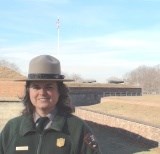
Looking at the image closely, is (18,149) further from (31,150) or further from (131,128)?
(131,128)

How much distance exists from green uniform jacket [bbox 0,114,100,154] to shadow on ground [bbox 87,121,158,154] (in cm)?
→ 1268

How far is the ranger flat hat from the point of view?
261cm

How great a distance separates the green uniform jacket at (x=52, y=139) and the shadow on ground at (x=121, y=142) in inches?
499

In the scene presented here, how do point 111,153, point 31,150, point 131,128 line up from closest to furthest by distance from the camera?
point 31,150 < point 111,153 < point 131,128

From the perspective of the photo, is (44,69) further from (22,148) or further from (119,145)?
(119,145)

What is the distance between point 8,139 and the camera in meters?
2.66

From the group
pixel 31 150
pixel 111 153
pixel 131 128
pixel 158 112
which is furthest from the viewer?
pixel 158 112

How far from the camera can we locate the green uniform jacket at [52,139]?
8.37 feet

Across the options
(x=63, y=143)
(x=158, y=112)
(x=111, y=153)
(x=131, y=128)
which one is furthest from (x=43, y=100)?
(x=158, y=112)

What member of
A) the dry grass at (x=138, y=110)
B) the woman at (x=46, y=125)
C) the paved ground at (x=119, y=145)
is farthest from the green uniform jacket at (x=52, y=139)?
the dry grass at (x=138, y=110)

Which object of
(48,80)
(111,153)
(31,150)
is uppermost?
(48,80)

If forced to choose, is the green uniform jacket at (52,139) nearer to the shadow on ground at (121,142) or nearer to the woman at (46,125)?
the woman at (46,125)

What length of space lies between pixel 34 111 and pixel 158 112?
20.5m

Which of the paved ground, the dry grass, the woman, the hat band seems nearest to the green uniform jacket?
the woman
